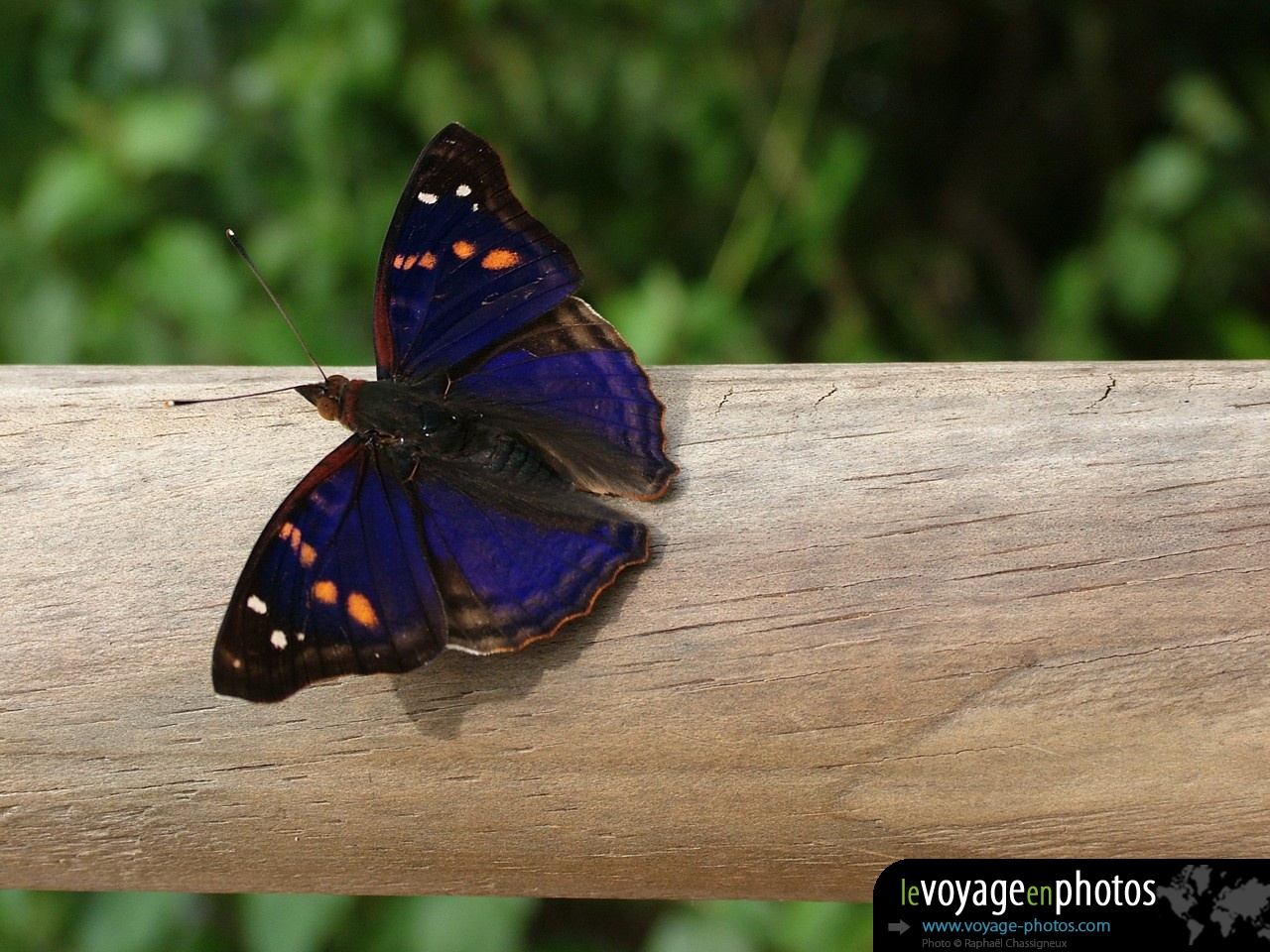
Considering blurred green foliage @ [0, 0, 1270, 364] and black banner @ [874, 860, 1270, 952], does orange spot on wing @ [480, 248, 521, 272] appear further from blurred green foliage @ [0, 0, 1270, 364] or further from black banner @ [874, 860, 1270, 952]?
black banner @ [874, 860, 1270, 952]

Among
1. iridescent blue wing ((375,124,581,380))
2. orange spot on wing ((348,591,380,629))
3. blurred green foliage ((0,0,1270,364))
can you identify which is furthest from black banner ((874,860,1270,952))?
blurred green foliage ((0,0,1270,364))

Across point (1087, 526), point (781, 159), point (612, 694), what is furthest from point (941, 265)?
point (612, 694)

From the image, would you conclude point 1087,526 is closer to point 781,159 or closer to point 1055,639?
point 1055,639

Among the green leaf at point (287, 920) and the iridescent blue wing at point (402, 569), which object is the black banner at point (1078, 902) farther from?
the green leaf at point (287, 920)

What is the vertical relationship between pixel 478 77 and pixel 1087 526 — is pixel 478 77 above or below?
above

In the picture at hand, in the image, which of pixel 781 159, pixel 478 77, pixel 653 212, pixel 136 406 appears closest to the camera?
pixel 136 406

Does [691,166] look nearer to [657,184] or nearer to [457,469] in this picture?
[657,184]

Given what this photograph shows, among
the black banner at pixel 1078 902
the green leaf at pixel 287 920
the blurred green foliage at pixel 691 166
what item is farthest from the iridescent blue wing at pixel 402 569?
the blurred green foliage at pixel 691 166
